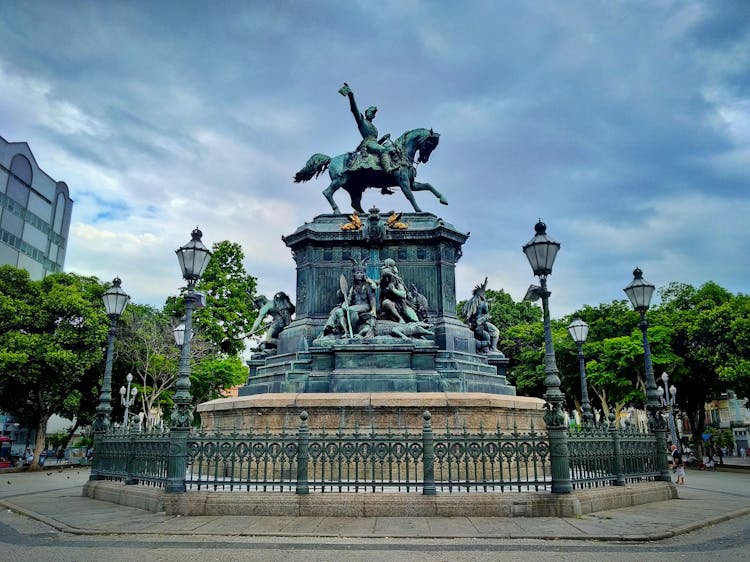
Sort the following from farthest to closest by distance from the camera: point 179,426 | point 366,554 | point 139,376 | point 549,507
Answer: point 139,376, point 179,426, point 549,507, point 366,554

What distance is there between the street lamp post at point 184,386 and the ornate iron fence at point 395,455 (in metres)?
0.10

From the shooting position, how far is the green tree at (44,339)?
93.8 feet

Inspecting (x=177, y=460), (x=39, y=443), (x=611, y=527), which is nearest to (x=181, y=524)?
(x=177, y=460)

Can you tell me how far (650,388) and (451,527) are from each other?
6984mm

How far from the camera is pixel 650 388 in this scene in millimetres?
13008

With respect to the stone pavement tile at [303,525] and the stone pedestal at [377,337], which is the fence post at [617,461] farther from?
the stone pavement tile at [303,525]

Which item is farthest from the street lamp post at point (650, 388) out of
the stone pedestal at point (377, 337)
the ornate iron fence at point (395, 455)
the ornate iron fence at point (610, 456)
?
the stone pedestal at point (377, 337)

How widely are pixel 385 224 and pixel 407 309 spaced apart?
9.95 ft

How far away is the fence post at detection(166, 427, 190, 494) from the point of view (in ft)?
32.6

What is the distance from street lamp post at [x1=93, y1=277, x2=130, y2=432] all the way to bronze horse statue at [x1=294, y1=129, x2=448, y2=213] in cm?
731

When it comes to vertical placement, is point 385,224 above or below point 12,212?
below

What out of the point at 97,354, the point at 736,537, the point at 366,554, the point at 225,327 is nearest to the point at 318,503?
the point at 366,554

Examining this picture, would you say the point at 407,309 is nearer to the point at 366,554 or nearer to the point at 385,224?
the point at 385,224

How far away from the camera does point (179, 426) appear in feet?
34.0
